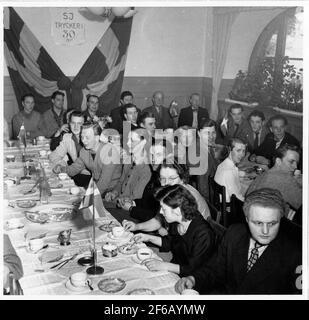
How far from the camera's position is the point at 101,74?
7.64 meters

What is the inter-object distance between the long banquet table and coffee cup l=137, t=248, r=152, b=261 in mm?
46

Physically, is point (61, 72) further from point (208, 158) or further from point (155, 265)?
point (155, 265)

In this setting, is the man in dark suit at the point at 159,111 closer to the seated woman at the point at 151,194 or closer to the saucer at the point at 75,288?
the seated woman at the point at 151,194

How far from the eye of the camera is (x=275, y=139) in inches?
190

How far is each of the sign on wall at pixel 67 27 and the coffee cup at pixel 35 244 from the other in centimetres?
583

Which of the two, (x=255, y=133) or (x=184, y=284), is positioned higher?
(x=255, y=133)

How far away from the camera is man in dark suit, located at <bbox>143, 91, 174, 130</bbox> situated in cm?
680

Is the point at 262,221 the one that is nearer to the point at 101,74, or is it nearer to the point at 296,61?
the point at 296,61

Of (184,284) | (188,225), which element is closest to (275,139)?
(188,225)

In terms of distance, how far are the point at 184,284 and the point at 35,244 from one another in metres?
0.91

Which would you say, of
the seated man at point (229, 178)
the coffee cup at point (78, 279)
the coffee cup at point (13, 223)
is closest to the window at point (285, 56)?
the seated man at point (229, 178)

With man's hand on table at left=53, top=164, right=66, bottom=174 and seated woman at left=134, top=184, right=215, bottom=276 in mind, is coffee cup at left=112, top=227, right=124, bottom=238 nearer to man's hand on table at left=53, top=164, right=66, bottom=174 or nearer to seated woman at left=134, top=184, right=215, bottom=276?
seated woman at left=134, top=184, right=215, bottom=276

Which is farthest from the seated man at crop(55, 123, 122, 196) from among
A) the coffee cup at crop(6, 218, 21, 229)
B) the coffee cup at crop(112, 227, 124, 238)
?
the coffee cup at crop(112, 227, 124, 238)

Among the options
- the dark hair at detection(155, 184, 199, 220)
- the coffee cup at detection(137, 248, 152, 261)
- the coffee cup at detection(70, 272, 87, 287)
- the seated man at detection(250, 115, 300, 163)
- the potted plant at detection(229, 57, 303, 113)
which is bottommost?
the coffee cup at detection(70, 272, 87, 287)
